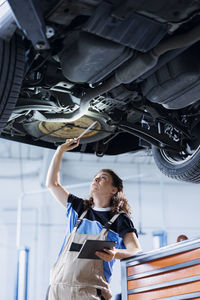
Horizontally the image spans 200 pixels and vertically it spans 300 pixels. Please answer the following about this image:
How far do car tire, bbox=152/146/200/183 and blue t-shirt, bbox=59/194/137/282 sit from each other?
472 mm

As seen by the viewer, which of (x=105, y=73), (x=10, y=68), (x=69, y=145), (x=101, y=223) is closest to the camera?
(x=10, y=68)

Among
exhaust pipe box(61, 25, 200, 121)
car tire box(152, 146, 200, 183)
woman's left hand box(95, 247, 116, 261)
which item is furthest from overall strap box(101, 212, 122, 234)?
exhaust pipe box(61, 25, 200, 121)

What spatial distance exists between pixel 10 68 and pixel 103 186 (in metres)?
1.38

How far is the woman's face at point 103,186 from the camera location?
3.09 meters

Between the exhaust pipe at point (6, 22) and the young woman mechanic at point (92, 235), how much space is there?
4.05 feet

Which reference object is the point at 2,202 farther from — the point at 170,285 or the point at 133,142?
the point at 170,285

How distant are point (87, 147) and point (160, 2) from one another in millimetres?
1757

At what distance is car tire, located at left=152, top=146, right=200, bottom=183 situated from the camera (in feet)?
9.46

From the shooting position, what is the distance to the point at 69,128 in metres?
2.99

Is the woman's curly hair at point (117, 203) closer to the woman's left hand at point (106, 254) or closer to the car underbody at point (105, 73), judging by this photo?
the car underbody at point (105, 73)

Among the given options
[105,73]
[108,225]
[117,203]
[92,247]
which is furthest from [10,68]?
[117,203]

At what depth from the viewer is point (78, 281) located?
270 cm

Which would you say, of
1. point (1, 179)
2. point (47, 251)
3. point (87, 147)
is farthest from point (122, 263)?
point (1, 179)

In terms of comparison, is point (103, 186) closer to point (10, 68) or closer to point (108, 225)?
point (108, 225)
